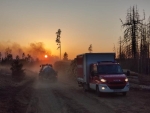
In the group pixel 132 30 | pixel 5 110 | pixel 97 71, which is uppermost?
pixel 132 30

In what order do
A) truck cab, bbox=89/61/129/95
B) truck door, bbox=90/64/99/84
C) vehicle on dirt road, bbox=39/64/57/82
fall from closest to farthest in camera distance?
truck cab, bbox=89/61/129/95 → truck door, bbox=90/64/99/84 → vehicle on dirt road, bbox=39/64/57/82

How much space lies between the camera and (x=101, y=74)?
72.3 feet

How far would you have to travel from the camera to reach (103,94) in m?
22.6

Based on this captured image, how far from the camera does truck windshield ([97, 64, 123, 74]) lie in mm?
22431

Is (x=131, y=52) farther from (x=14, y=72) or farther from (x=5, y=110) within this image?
(x=5, y=110)

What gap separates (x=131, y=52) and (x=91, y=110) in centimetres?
3666

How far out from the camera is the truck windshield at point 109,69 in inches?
883

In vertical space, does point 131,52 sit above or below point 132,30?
below

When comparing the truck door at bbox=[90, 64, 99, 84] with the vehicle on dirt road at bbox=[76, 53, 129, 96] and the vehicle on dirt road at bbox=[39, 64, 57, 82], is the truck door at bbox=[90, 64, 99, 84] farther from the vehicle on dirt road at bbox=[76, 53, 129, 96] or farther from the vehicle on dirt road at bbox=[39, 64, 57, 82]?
the vehicle on dirt road at bbox=[39, 64, 57, 82]

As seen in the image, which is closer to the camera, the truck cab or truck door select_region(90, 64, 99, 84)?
the truck cab

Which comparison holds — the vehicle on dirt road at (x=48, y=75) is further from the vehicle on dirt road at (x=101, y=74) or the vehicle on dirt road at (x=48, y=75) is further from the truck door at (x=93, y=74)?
the truck door at (x=93, y=74)

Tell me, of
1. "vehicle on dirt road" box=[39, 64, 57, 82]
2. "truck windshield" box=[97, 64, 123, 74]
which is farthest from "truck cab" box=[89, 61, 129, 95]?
"vehicle on dirt road" box=[39, 64, 57, 82]

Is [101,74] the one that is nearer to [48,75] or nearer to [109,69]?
[109,69]

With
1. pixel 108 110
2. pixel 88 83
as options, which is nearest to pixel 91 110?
pixel 108 110
